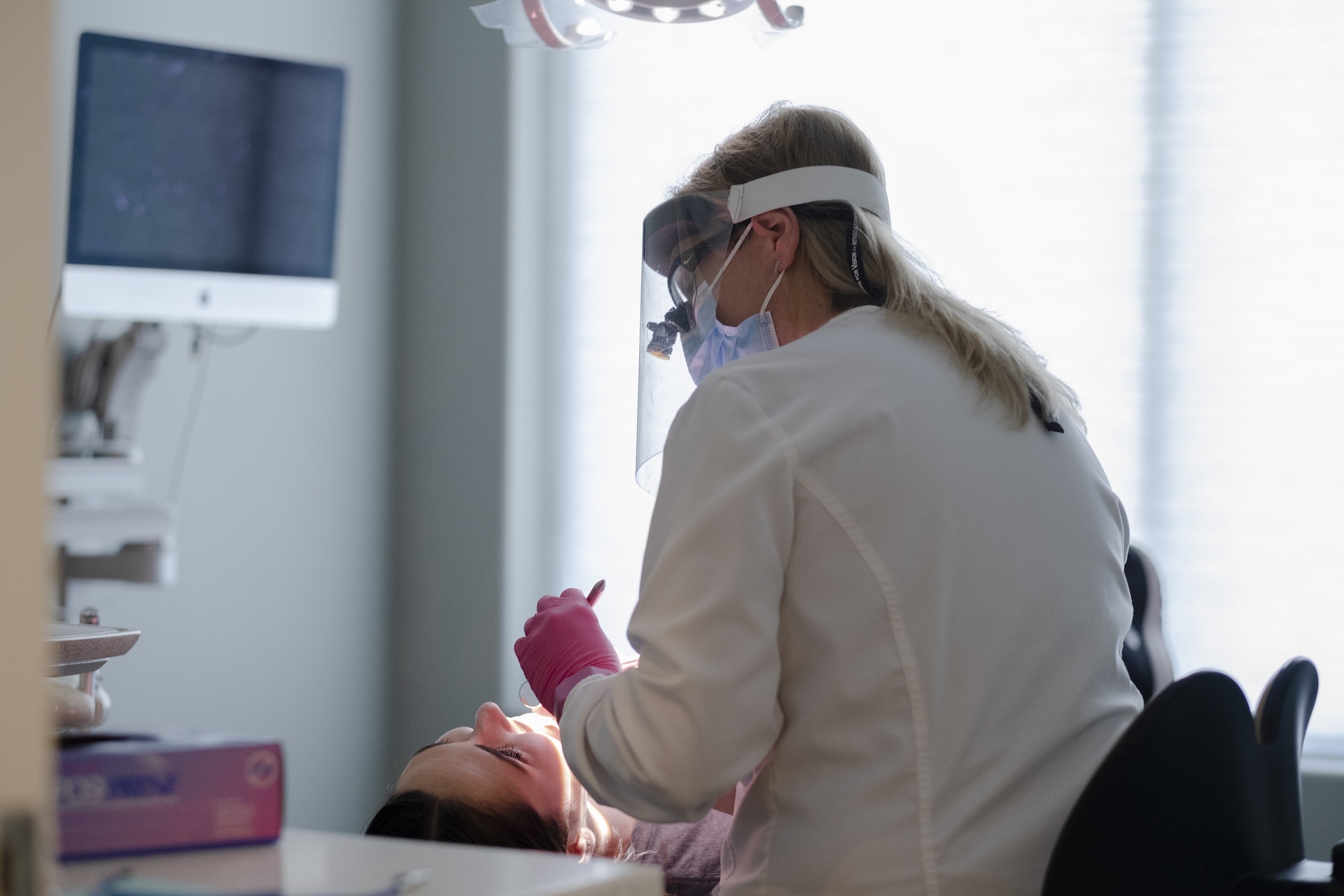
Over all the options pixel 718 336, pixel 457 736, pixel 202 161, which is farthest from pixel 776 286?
pixel 202 161

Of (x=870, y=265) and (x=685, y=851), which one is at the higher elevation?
(x=870, y=265)

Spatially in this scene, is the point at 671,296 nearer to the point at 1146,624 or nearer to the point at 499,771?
the point at 499,771

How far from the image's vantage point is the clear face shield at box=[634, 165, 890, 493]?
1.33m

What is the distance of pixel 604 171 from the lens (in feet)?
10.5

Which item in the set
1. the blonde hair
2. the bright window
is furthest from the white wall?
the blonde hair

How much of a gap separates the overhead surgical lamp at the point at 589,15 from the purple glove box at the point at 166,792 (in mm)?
1026

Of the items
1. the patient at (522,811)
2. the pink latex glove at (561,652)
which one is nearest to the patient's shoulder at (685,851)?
the patient at (522,811)

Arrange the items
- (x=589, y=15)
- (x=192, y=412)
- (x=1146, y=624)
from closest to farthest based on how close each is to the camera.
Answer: (x=589, y=15) < (x=1146, y=624) < (x=192, y=412)

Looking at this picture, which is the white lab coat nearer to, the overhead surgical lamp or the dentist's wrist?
the dentist's wrist

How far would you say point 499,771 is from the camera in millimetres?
1661

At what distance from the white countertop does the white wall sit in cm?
169

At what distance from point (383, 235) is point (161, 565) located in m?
1.35

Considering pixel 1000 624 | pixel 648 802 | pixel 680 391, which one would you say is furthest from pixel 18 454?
pixel 680 391

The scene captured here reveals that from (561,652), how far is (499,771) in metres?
0.44
